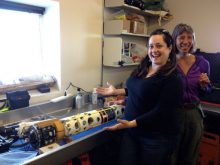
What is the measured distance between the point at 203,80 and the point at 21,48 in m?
1.64

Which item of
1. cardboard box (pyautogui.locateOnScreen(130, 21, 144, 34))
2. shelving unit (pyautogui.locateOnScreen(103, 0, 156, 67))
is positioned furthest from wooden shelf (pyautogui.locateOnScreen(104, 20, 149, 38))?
cardboard box (pyautogui.locateOnScreen(130, 21, 144, 34))

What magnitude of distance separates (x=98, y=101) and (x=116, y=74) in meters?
0.59

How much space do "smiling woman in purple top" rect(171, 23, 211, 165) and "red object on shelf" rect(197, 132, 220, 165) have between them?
627 millimetres

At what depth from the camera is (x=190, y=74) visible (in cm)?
140

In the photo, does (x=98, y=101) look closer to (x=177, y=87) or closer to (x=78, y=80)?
(x=78, y=80)

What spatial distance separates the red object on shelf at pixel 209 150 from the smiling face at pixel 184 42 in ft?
3.75

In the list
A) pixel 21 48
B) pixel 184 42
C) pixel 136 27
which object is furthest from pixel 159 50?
pixel 21 48

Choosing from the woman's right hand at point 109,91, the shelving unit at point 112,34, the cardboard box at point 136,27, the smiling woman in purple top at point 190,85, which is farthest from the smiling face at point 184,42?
the cardboard box at point 136,27

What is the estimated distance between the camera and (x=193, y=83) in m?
1.39

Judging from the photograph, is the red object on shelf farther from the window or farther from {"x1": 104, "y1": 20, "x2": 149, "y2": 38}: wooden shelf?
the window

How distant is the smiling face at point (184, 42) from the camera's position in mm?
1367

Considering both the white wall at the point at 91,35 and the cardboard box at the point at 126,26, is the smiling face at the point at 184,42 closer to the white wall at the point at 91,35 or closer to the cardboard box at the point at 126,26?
the cardboard box at the point at 126,26

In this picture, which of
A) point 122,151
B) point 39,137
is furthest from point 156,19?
point 39,137

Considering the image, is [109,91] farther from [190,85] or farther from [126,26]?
[126,26]
